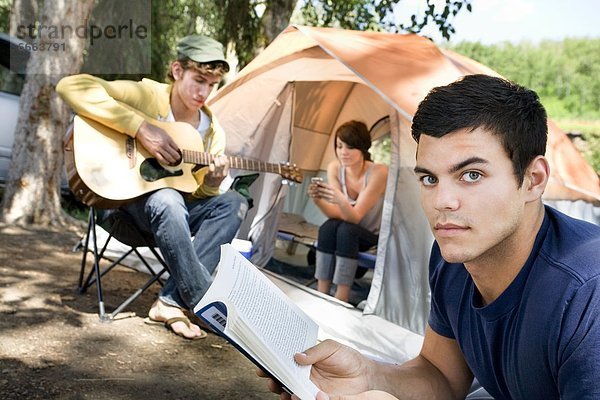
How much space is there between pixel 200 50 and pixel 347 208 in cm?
142

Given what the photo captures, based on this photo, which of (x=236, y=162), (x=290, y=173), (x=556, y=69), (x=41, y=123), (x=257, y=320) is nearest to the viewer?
(x=257, y=320)

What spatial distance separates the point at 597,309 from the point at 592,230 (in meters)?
0.26

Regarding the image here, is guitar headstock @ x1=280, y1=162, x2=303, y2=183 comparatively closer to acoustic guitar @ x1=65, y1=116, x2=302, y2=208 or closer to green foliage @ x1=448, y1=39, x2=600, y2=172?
acoustic guitar @ x1=65, y1=116, x2=302, y2=208

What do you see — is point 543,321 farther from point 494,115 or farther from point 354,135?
point 354,135

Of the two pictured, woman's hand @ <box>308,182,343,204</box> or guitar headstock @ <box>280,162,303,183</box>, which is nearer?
guitar headstock @ <box>280,162,303,183</box>

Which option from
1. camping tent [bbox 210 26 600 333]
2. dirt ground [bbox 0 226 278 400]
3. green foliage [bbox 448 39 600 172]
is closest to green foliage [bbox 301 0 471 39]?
camping tent [bbox 210 26 600 333]

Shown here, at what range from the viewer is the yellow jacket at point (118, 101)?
3352 mm

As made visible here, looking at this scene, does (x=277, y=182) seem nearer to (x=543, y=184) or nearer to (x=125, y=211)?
(x=125, y=211)

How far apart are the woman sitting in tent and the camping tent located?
0.41 metres

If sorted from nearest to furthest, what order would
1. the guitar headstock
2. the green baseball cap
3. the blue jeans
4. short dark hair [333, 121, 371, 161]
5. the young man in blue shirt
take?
the young man in blue shirt < the blue jeans < the green baseball cap < the guitar headstock < short dark hair [333, 121, 371, 161]

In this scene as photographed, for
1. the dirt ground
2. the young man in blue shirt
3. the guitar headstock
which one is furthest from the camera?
the guitar headstock

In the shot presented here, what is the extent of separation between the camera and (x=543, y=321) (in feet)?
4.59

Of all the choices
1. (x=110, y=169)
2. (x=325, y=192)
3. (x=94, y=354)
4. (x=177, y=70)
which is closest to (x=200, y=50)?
(x=177, y=70)

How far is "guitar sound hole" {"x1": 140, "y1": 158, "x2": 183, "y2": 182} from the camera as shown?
3438mm
